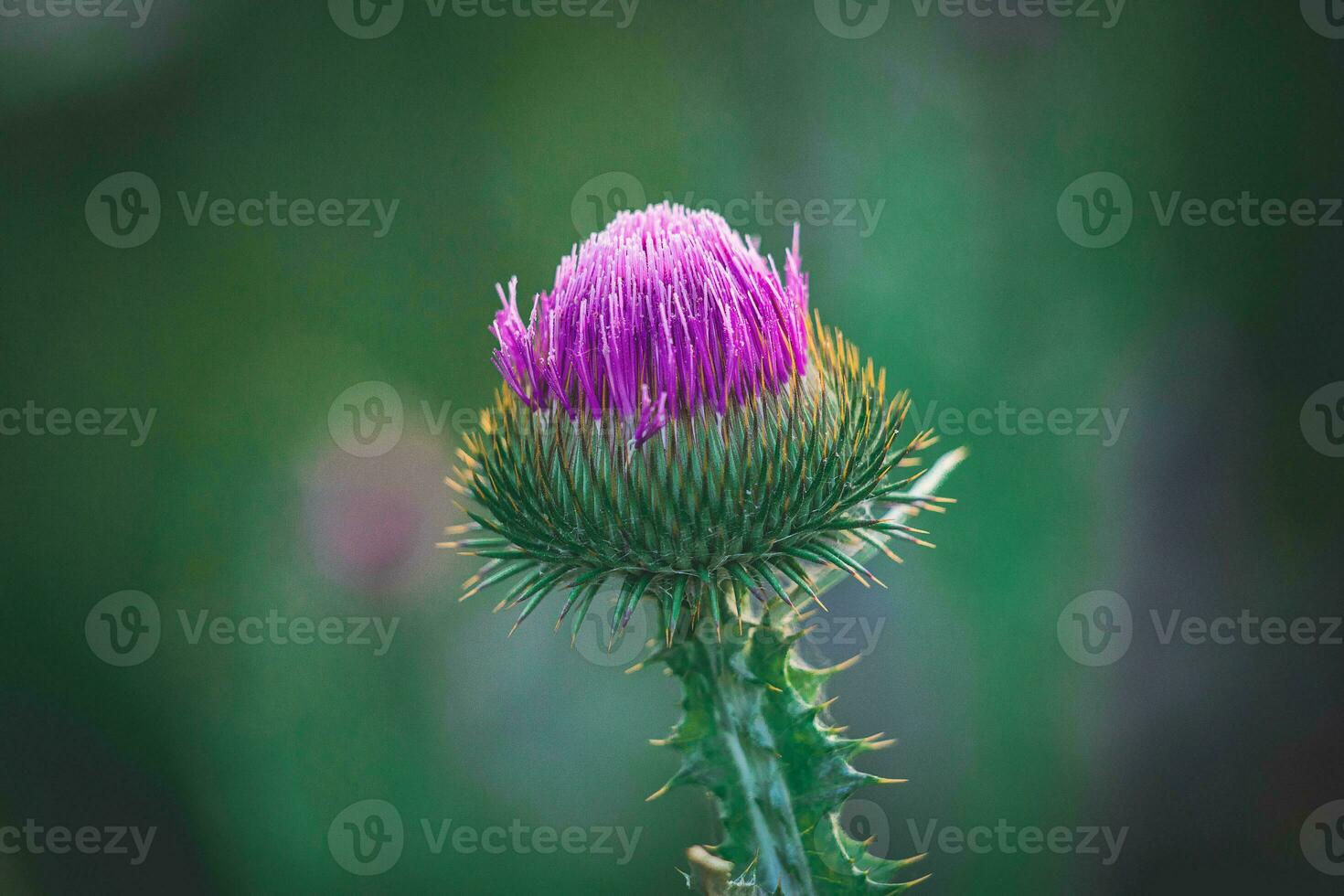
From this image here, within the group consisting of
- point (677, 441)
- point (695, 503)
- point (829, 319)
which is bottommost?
point (695, 503)

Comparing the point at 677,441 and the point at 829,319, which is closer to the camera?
the point at 677,441

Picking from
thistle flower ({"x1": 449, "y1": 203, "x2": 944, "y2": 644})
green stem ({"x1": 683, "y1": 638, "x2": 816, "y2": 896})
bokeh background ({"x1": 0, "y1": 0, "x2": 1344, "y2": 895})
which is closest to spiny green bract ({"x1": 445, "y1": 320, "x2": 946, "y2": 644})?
thistle flower ({"x1": 449, "y1": 203, "x2": 944, "y2": 644})

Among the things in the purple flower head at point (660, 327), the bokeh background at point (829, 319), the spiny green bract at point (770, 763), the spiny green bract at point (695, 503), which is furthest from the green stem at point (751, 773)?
the bokeh background at point (829, 319)

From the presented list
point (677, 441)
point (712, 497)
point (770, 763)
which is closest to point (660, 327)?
point (677, 441)

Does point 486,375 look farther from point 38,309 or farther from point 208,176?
point 38,309

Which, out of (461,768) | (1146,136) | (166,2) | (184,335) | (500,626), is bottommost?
(461,768)

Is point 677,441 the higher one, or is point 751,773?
point 677,441

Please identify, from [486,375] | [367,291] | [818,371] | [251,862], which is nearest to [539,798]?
[251,862]

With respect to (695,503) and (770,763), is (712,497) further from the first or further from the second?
(770,763)
